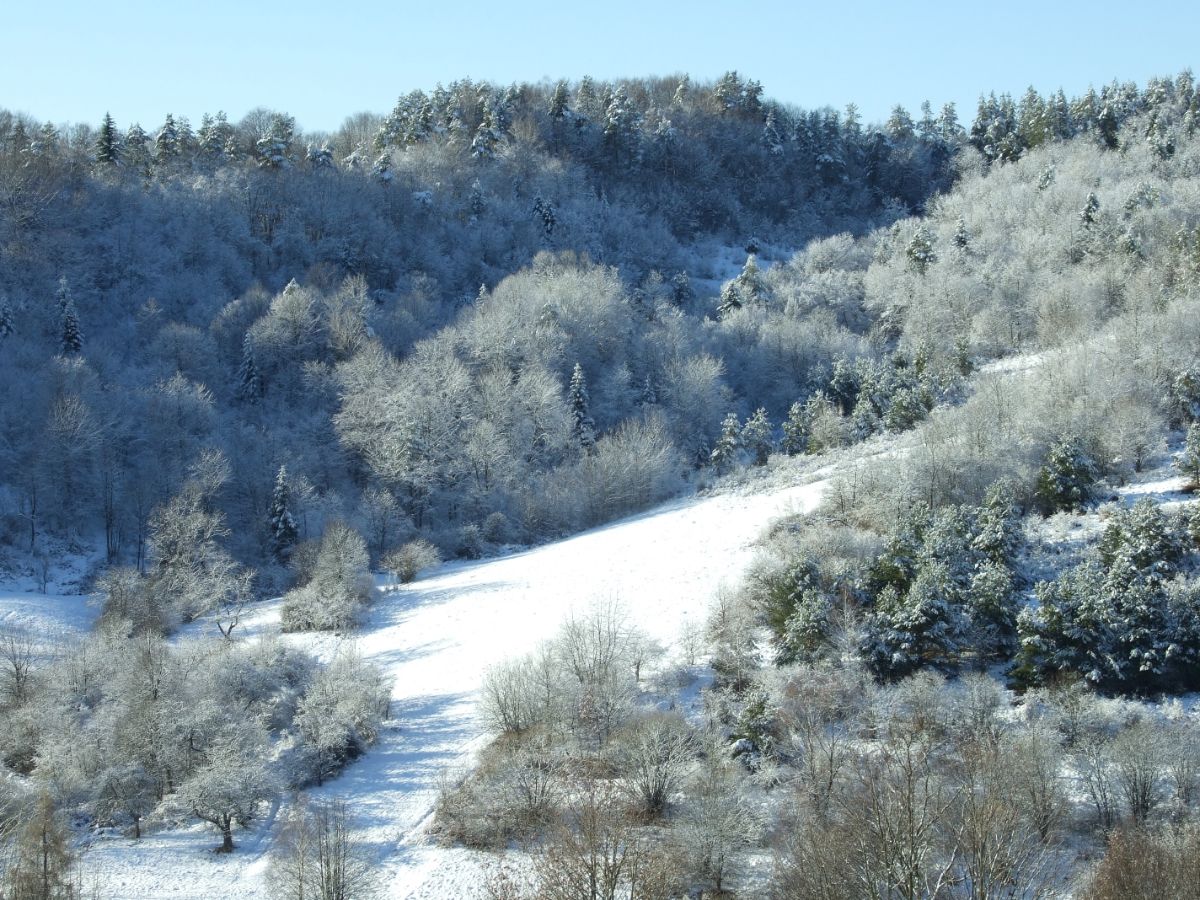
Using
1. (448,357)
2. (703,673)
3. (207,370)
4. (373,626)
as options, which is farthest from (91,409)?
(703,673)

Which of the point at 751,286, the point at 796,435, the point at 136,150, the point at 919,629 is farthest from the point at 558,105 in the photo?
the point at 919,629

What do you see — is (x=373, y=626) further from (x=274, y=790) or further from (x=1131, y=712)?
(x=1131, y=712)

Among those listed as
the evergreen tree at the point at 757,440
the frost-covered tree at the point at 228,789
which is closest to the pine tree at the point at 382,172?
the evergreen tree at the point at 757,440

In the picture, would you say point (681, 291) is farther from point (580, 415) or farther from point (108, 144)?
point (108, 144)

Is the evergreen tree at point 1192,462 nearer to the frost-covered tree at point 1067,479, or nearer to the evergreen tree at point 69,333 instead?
the frost-covered tree at point 1067,479

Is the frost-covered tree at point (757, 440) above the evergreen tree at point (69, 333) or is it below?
below

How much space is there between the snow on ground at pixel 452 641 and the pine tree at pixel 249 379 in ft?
78.3

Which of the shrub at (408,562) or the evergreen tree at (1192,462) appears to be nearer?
the evergreen tree at (1192,462)

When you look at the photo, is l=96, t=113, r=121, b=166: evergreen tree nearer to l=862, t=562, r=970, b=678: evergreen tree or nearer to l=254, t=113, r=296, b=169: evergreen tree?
l=254, t=113, r=296, b=169: evergreen tree

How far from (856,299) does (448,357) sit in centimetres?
3582

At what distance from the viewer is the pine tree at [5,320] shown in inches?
2296

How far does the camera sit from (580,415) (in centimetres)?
5991

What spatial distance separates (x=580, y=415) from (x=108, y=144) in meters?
47.6

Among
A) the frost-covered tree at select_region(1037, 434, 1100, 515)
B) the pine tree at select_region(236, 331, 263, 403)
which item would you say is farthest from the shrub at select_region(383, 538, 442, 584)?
the frost-covered tree at select_region(1037, 434, 1100, 515)
